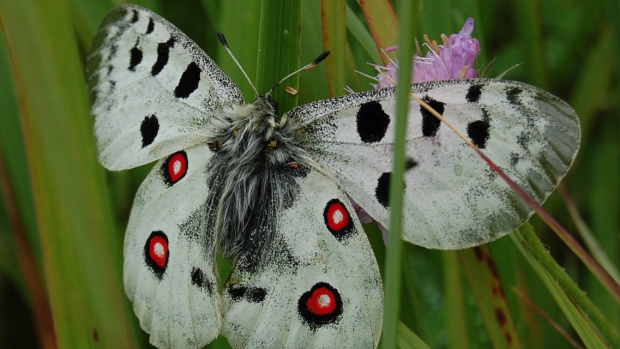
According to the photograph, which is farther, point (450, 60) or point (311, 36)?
point (311, 36)

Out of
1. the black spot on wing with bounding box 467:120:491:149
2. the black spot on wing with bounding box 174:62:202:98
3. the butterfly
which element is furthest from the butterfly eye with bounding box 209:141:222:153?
the black spot on wing with bounding box 467:120:491:149

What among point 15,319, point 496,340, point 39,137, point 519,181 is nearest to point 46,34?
point 39,137

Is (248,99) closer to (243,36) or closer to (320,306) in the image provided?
(243,36)

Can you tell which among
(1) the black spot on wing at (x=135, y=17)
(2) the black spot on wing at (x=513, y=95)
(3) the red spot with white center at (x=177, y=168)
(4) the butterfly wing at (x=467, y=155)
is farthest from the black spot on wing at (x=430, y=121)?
(1) the black spot on wing at (x=135, y=17)

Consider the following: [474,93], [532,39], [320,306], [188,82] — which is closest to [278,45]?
[188,82]

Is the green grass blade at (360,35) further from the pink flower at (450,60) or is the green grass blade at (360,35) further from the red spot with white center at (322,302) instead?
the red spot with white center at (322,302)
